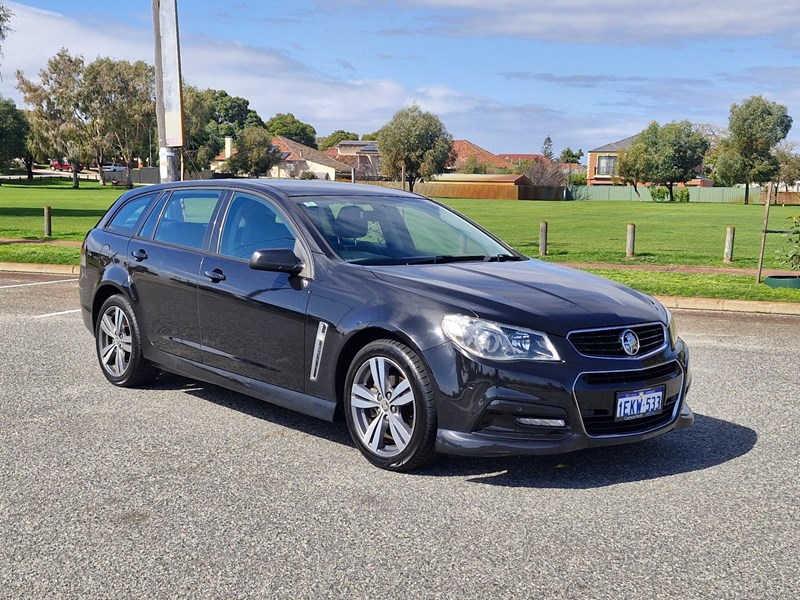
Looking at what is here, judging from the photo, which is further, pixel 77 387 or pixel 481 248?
pixel 77 387

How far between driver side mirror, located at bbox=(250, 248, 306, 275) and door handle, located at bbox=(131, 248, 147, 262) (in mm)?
1645

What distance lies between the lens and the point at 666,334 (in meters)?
5.43

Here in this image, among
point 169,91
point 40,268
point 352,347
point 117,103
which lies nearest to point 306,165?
point 117,103

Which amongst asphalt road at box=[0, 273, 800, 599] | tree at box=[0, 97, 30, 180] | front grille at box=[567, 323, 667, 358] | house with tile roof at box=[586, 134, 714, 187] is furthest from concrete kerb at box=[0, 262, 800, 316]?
house with tile roof at box=[586, 134, 714, 187]

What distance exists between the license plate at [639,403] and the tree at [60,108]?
323 feet

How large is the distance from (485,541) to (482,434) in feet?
2.61

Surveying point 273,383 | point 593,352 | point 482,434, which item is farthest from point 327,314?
point 593,352

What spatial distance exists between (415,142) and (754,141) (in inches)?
1612

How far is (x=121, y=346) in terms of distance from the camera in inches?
287

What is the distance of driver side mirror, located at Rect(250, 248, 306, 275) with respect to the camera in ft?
18.7

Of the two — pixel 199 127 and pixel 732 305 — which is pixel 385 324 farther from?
pixel 199 127

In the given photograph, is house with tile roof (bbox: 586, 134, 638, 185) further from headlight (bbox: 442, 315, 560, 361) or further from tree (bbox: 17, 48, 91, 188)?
headlight (bbox: 442, 315, 560, 361)

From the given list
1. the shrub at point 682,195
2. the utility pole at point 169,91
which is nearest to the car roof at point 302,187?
the utility pole at point 169,91

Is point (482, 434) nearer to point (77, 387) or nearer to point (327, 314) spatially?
point (327, 314)
